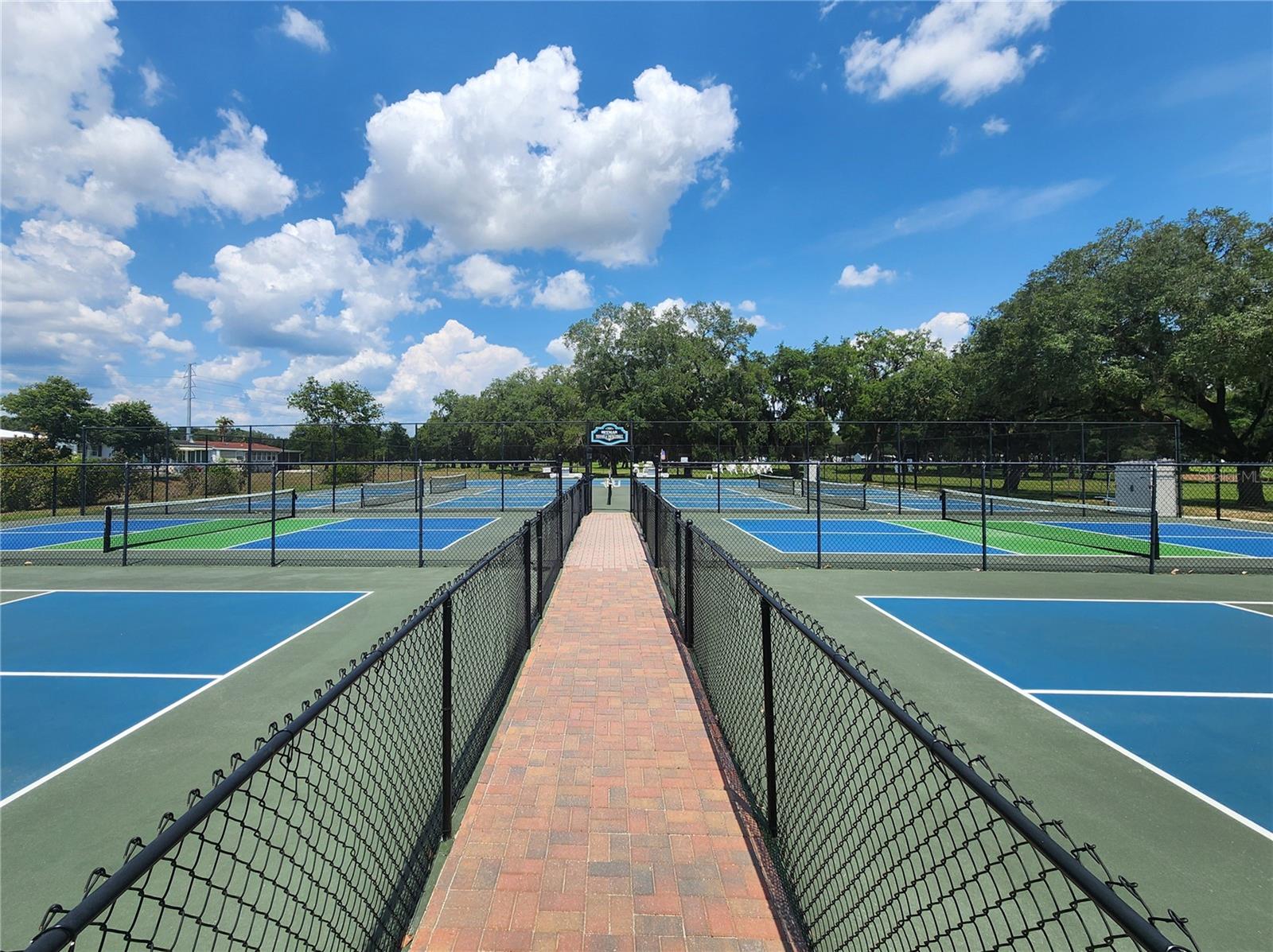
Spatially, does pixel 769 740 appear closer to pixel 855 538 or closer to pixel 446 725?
pixel 446 725

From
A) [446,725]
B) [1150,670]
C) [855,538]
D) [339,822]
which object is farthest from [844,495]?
[339,822]

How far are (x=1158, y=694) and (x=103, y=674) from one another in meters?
10.3

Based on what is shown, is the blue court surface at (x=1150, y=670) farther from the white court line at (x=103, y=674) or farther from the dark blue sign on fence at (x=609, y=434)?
the dark blue sign on fence at (x=609, y=434)

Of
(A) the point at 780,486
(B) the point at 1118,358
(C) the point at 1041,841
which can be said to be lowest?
(A) the point at 780,486

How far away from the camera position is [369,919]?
9.15 feet

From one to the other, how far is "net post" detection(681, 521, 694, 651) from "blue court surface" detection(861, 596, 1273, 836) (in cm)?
299

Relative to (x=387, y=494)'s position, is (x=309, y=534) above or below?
below

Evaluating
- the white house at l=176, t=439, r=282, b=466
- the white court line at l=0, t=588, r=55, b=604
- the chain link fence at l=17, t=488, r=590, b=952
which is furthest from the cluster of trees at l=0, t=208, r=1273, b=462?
the chain link fence at l=17, t=488, r=590, b=952

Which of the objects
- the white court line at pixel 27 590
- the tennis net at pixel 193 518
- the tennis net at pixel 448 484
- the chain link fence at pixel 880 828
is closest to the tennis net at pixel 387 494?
the tennis net at pixel 448 484

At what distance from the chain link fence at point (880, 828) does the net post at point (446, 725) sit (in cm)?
→ 184

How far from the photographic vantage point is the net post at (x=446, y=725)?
3447 millimetres

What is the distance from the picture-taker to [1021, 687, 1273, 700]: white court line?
18.2 feet

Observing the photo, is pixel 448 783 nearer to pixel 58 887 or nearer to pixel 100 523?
pixel 58 887

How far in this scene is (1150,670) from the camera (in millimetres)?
6203
